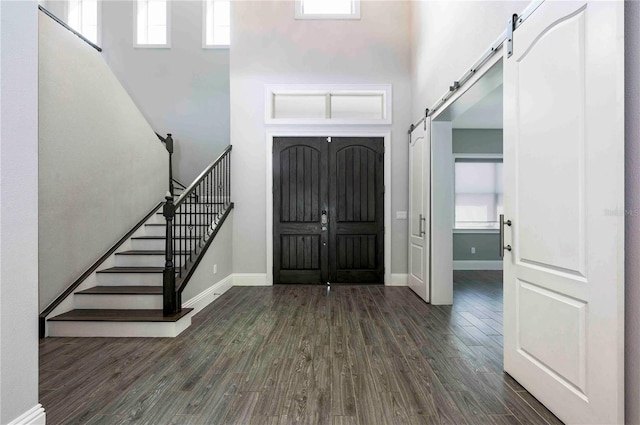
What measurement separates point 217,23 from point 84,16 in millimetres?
2897

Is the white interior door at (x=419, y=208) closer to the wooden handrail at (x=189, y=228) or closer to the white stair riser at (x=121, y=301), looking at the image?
the wooden handrail at (x=189, y=228)

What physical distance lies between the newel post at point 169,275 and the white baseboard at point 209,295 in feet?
0.94

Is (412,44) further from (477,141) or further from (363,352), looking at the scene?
(363,352)

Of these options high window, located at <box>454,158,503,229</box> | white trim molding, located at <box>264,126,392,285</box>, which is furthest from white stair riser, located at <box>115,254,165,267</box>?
high window, located at <box>454,158,503,229</box>

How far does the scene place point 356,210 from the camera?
5.27 m

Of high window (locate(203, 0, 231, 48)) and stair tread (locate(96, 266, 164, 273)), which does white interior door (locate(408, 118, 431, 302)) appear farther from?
high window (locate(203, 0, 231, 48))

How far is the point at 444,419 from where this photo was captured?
1.79 metres

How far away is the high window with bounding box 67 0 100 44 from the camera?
272 inches

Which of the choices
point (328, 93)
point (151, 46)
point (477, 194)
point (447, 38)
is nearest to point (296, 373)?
point (447, 38)

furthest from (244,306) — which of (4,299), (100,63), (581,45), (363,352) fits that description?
(581,45)

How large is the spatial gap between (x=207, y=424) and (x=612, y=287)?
6.98 feet

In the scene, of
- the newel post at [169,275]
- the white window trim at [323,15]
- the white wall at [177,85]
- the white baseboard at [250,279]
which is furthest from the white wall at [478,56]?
the white wall at [177,85]

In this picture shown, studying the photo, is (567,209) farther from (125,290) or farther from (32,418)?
(125,290)

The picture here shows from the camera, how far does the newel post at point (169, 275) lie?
10.4 feet
